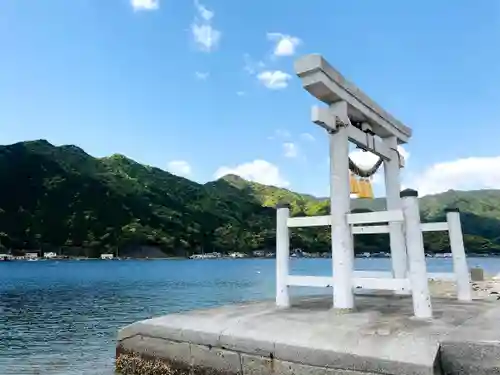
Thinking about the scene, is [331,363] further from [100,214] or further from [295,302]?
[100,214]

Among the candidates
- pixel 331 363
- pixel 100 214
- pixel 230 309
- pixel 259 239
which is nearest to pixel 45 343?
pixel 230 309

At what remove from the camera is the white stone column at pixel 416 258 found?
7363 millimetres

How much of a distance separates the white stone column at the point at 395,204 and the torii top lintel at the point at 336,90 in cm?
84

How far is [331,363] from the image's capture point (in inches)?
219

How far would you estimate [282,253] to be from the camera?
9.38 meters

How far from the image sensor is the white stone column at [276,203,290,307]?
9.27m

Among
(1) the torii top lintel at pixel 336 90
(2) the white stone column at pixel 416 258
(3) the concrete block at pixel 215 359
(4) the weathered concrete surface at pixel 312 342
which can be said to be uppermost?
(1) the torii top lintel at pixel 336 90

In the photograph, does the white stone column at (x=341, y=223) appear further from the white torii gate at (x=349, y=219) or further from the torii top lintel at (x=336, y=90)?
the torii top lintel at (x=336, y=90)

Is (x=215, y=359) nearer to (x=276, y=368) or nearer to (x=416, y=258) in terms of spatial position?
(x=276, y=368)

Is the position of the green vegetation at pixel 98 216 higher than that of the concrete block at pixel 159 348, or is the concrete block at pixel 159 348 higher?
the green vegetation at pixel 98 216

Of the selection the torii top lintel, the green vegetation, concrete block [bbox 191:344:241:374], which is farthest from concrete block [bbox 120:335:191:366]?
the green vegetation

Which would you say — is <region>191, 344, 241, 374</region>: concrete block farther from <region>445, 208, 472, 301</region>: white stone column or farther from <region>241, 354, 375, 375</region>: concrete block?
<region>445, 208, 472, 301</region>: white stone column

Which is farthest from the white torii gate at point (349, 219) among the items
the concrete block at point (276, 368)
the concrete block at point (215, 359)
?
the concrete block at point (215, 359)

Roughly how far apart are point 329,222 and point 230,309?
2.78 m
